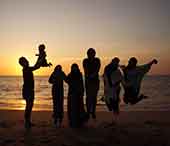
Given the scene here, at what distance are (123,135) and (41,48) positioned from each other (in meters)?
3.28

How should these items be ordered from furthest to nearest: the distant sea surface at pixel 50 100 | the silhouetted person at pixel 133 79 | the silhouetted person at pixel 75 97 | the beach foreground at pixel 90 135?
the distant sea surface at pixel 50 100 → the silhouetted person at pixel 133 79 → the silhouetted person at pixel 75 97 → the beach foreground at pixel 90 135

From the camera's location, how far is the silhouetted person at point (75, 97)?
11.5 metres

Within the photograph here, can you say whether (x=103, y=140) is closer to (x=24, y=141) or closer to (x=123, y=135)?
(x=123, y=135)

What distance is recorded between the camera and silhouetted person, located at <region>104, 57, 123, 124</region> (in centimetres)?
1169

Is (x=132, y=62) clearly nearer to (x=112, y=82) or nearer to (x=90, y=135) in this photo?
(x=112, y=82)

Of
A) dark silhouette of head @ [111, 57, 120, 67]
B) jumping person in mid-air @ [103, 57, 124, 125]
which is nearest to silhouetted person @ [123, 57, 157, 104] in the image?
jumping person in mid-air @ [103, 57, 124, 125]

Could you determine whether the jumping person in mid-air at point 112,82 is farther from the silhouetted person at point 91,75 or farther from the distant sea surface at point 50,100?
the distant sea surface at point 50,100

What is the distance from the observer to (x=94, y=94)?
38.5ft

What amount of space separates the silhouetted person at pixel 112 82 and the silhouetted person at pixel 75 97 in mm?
809

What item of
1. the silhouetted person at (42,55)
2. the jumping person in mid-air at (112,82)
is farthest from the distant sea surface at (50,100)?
the silhouetted person at (42,55)

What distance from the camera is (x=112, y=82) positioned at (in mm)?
11758

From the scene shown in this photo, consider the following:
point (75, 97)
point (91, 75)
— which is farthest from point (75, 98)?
point (91, 75)

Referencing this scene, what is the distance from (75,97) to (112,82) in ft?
3.96

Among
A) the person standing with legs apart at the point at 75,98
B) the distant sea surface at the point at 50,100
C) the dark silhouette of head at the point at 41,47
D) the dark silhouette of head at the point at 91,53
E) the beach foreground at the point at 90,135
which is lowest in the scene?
the distant sea surface at the point at 50,100
